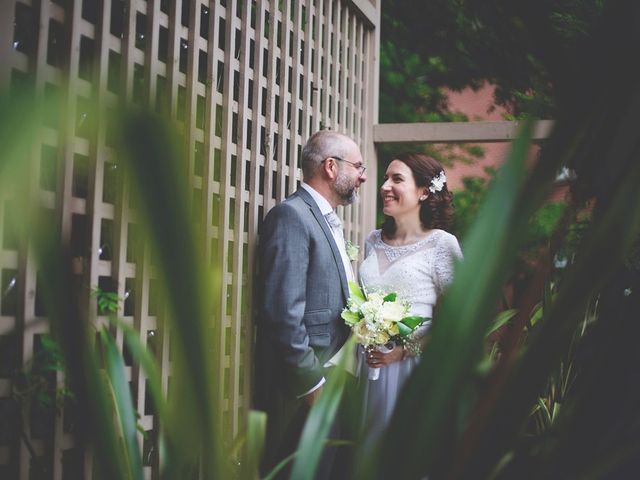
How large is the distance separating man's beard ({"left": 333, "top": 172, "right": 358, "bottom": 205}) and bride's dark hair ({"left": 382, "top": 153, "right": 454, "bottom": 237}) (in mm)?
448

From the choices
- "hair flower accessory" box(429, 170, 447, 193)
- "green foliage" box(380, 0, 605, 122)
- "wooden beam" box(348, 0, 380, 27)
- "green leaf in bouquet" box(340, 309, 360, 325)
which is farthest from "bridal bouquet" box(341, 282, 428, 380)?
"green foliage" box(380, 0, 605, 122)

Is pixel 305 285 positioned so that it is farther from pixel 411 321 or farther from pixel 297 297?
pixel 411 321

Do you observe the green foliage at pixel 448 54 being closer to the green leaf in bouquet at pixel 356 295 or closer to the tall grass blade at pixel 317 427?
the green leaf in bouquet at pixel 356 295

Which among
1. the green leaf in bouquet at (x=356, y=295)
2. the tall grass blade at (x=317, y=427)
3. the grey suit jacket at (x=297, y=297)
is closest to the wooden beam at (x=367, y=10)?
the grey suit jacket at (x=297, y=297)

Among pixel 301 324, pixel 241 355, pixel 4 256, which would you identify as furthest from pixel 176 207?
pixel 241 355

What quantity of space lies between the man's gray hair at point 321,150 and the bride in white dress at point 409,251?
1.43 ft

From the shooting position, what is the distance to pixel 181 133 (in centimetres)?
Answer: 48

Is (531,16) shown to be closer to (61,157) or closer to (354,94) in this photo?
(354,94)

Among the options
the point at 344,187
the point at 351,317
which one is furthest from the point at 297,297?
the point at 344,187

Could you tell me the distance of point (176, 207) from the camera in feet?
1.56

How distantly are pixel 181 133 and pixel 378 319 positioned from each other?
2216mm

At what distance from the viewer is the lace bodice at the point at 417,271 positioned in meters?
3.09

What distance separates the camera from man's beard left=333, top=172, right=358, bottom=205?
295cm

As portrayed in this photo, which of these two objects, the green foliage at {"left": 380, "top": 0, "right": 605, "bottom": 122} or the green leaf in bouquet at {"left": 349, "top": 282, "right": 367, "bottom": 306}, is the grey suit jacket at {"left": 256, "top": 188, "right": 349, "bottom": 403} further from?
the green foliage at {"left": 380, "top": 0, "right": 605, "bottom": 122}
